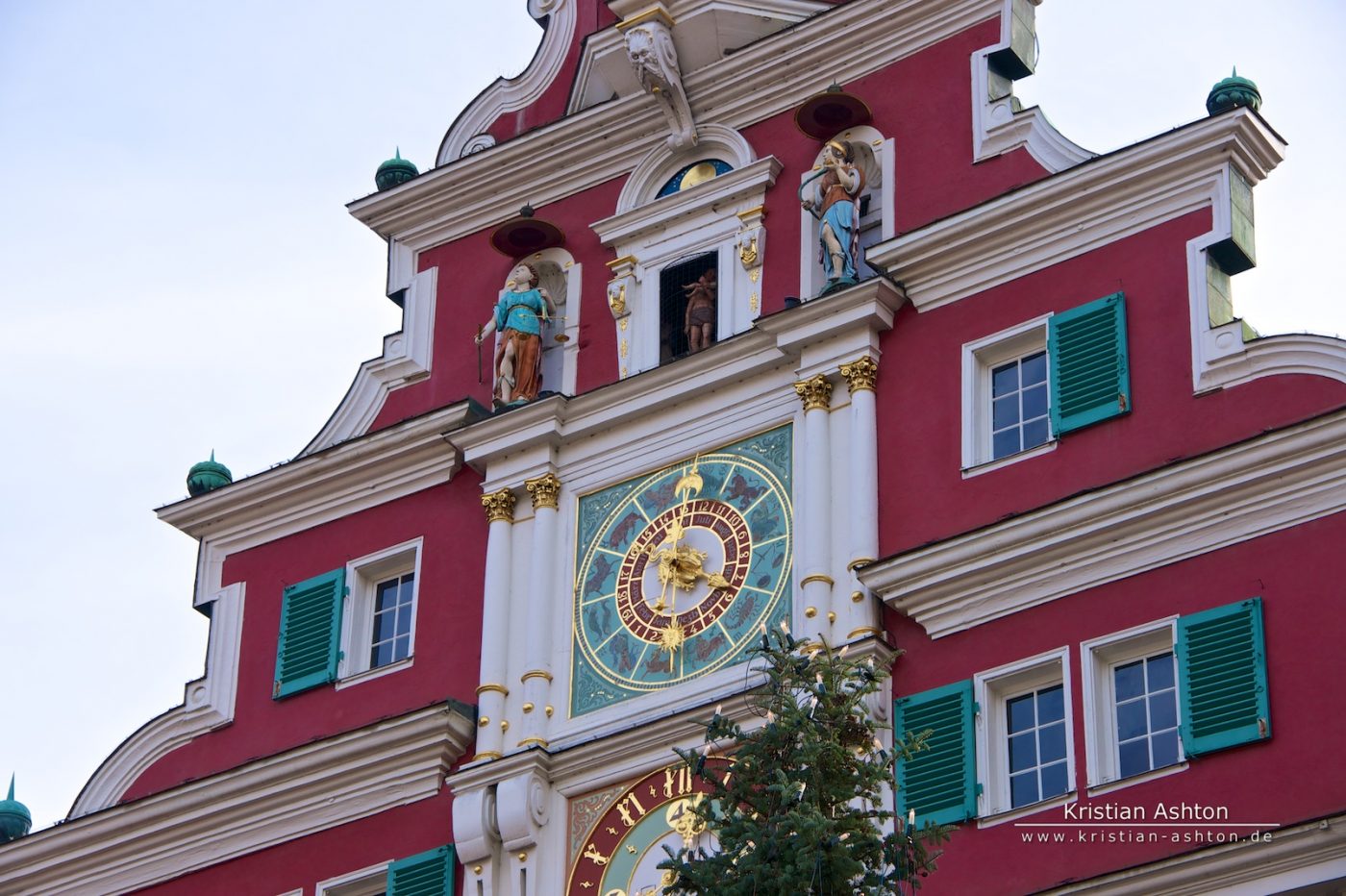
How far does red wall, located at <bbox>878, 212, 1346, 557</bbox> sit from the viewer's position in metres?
27.2

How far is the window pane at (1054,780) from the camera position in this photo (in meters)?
26.5

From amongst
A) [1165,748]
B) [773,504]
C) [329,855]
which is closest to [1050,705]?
[1165,748]

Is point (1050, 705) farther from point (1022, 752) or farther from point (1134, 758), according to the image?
point (1134, 758)

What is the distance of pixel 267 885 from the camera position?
3058 centimetres

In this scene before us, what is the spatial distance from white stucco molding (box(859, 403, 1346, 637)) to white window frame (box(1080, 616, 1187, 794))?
539 mm

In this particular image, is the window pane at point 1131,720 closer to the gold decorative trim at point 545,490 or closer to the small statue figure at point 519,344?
the gold decorative trim at point 545,490

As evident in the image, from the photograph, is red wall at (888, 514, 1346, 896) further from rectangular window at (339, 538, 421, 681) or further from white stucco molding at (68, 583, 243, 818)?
white stucco molding at (68, 583, 243, 818)

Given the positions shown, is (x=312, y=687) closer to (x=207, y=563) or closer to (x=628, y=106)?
(x=207, y=563)

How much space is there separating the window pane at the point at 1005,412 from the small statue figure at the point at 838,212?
1735 mm

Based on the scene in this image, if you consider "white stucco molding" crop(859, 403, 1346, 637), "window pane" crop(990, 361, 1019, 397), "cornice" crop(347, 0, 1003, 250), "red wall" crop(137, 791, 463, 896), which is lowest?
"red wall" crop(137, 791, 463, 896)

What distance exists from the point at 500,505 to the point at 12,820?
18.3ft

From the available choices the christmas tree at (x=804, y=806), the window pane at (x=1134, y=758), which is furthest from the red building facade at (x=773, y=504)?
the christmas tree at (x=804, y=806)

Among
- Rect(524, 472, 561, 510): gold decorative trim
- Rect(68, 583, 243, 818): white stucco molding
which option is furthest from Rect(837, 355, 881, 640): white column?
Rect(68, 583, 243, 818): white stucco molding

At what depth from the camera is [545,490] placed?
30.8 metres
